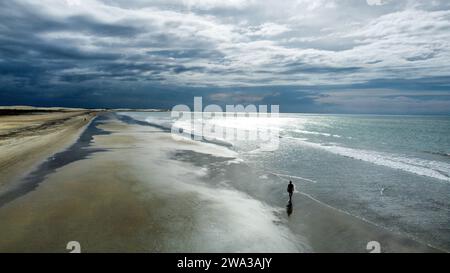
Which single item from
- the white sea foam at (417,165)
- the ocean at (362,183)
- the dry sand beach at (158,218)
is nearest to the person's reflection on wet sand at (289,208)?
the dry sand beach at (158,218)

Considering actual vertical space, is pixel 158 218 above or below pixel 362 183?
above

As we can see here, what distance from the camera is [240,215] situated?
14547 millimetres

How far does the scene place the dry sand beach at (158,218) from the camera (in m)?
11.3

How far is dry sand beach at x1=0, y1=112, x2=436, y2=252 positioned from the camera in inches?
446

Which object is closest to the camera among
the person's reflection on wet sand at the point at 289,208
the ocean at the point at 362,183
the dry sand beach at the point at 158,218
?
→ the dry sand beach at the point at 158,218

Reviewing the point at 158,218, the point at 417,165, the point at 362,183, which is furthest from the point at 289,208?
the point at 417,165

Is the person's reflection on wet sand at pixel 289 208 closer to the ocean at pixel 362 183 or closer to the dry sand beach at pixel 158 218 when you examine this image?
the dry sand beach at pixel 158 218

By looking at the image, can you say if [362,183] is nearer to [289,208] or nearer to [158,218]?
[289,208]

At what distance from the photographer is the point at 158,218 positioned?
44.6 ft

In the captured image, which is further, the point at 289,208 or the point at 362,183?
the point at 362,183

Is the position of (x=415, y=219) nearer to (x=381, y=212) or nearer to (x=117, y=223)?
(x=381, y=212)

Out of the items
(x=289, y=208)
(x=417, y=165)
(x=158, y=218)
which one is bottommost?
(x=417, y=165)

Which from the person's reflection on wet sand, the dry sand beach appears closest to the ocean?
the person's reflection on wet sand
